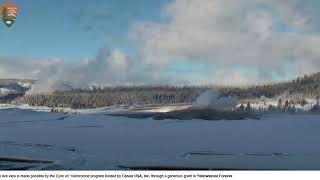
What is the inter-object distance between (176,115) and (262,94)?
6.60m

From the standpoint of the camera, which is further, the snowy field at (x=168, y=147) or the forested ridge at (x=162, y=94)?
the forested ridge at (x=162, y=94)

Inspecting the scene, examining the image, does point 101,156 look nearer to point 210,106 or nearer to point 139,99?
point 139,99

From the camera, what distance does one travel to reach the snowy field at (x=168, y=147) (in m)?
12.0

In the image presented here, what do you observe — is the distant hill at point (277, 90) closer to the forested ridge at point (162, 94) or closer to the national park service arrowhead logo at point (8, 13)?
the forested ridge at point (162, 94)

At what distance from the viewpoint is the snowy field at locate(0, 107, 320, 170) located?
1202 centimetres

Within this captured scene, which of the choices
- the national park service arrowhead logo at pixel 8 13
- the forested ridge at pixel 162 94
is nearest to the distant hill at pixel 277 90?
the forested ridge at pixel 162 94

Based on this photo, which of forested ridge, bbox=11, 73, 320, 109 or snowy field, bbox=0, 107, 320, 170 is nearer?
snowy field, bbox=0, 107, 320, 170

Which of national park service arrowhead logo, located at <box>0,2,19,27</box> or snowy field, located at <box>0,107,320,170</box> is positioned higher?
national park service arrowhead logo, located at <box>0,2,19,27</box>

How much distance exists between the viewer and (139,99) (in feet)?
72.4

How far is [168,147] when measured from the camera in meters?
15.0

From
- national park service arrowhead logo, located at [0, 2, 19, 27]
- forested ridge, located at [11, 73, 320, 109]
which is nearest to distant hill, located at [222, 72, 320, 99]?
forested ridge, located at [11, 73, 320, 109]

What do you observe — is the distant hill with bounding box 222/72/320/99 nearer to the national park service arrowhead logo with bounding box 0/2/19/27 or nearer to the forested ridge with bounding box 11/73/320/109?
the forested ridge with bounding box 11/73/320/109

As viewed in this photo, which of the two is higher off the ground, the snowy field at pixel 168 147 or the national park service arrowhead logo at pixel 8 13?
the national park service arrowhead logo at pixel 8 13
